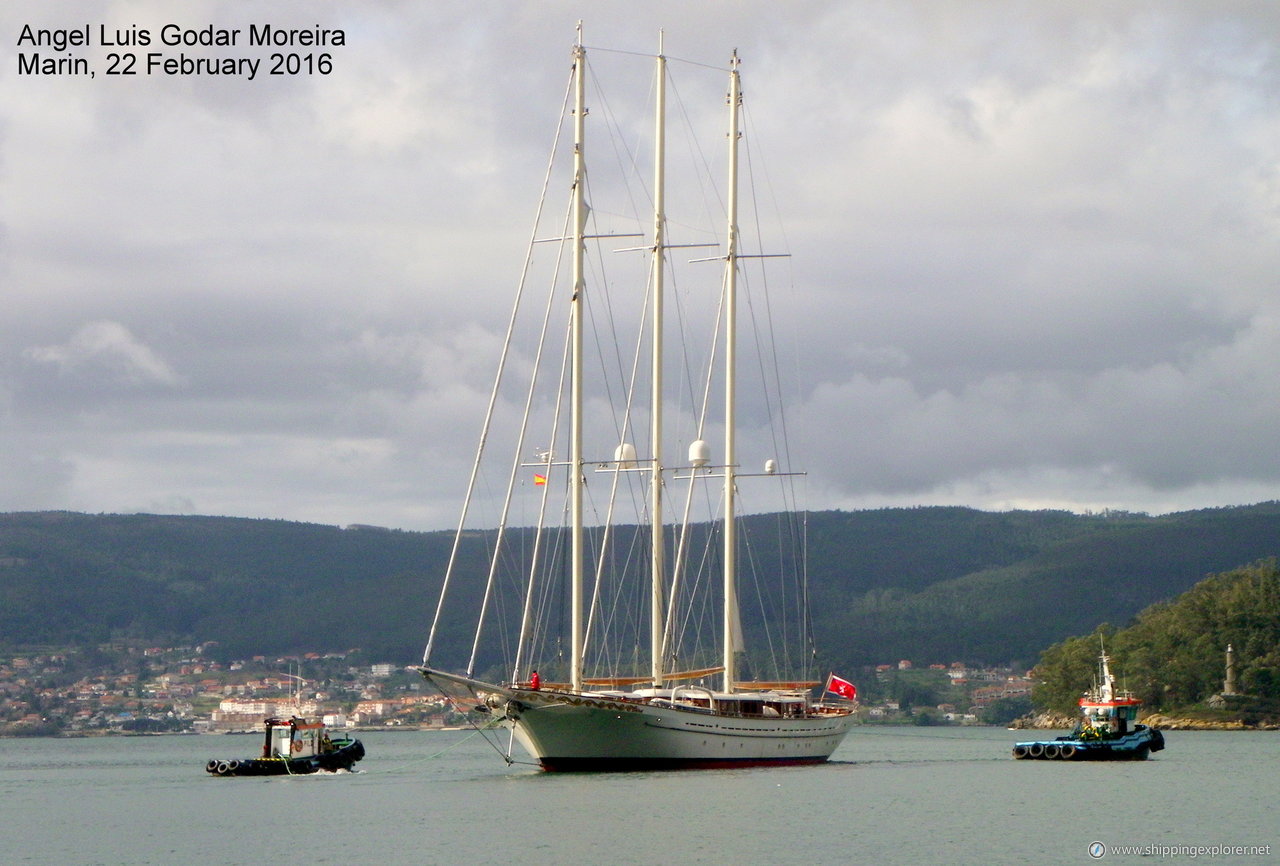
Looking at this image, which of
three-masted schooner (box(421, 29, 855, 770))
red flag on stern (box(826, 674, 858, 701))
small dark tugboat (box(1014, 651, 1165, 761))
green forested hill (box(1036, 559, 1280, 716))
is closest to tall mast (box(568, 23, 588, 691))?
three-masted schooner (box(421, 29, 855, 770))

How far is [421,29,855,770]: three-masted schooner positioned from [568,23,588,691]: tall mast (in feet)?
0.13

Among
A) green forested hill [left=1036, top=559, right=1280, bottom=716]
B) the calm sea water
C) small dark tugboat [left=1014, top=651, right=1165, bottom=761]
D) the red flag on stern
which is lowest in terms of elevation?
the calm sea water

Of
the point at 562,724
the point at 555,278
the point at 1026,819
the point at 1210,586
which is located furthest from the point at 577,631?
the point at 1210,586

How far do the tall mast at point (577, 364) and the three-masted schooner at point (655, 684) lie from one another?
0.13ft

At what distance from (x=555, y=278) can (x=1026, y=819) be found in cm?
2795

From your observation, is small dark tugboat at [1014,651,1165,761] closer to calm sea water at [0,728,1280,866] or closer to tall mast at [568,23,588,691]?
calm sea water at [0,728,1280,866]

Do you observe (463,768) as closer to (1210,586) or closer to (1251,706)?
(1251,706)

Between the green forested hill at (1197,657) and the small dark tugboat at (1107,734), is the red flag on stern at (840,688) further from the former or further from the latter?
the green forested hill at (1197,657)

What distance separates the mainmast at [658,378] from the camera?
78375 mm

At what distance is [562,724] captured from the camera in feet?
240

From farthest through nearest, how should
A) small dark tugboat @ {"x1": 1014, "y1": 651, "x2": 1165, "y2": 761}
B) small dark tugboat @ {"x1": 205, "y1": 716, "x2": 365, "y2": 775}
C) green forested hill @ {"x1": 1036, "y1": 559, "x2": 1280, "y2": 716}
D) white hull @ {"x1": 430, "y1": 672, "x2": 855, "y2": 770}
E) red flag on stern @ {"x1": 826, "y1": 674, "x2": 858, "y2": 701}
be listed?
green forested hill @ {"x1": 1036, "y1": 559, "x2": 1280, "y2": 716}
small dark tugboat @ {"x1": 1014, "y1": 651, "x2": 1165, "y2": 761}
small dark tugboat @ {"x1": 205, "y1": 716, "x2": 365, "y2": 775}
red flag on stern @ {"x1": 826, "y1": 674, "x2": 858, "y2": 701}
white hull @ {"x1": 430, "y1": 672, "x2": 855, "y2": 770}

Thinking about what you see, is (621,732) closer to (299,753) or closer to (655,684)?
(655,684)

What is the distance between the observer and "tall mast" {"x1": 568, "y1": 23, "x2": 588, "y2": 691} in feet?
244

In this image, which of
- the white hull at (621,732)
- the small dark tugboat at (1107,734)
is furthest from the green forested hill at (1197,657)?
the white hull at (621,732)
